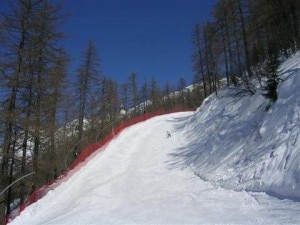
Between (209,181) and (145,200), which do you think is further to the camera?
(209,181)

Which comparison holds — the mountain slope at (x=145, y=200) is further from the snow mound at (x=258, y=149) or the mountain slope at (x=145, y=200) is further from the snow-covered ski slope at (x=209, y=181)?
the snow mound at (x=258, y=149)

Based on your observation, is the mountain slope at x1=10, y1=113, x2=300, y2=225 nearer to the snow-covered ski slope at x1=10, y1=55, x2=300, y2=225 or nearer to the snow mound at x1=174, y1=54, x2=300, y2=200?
the snow-covered ski slope at x1=10, y1=55, x2=300, y2=225

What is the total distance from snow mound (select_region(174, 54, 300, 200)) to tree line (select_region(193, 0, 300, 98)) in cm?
89

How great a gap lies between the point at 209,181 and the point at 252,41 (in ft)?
70.3

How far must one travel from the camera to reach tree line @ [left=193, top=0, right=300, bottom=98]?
16.1 meters

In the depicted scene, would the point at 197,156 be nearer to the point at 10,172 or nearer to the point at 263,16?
the point at 10,172

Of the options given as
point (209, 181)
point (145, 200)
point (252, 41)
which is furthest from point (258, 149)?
point (252, 41)

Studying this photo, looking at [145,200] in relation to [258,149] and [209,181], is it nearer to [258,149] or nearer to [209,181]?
[209,181]

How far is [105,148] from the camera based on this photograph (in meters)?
19.9

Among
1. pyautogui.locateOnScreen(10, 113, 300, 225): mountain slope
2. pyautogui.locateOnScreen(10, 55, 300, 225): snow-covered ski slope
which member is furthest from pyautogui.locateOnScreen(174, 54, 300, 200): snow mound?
pyautogui.locateOnScreen(10, 113, 300, 225): mountain slope

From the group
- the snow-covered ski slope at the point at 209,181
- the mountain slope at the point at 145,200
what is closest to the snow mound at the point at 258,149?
the snow-covered ski slope at the point at 209,181

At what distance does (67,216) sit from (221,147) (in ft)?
23.0

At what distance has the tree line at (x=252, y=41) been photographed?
16067 millimetres

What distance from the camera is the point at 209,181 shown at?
38.7ft
